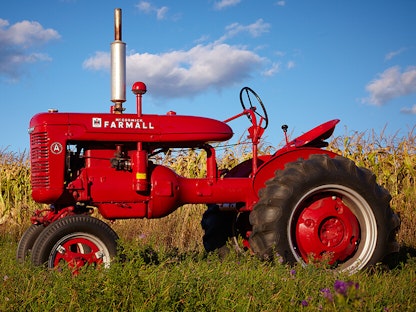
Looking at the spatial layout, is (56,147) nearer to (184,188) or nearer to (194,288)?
(184,188)

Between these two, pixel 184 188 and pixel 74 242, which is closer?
pixel 74 242

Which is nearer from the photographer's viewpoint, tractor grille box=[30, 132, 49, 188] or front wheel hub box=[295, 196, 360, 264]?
tractor grille box=[30, 132, 49, 188]

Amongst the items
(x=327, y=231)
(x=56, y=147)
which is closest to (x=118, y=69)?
(x=56, y=147)

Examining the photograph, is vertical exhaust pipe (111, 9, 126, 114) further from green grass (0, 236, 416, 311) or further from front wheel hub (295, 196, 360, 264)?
front wheel hub (295, 196, 360, 264)

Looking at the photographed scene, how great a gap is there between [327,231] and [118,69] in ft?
9.74

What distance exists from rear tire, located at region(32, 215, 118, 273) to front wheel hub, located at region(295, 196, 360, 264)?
1993 mm

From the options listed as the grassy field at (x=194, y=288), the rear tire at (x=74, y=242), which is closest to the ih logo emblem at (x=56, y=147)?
the rear tire at (x=74, y=242)

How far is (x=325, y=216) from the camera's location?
6008 mm

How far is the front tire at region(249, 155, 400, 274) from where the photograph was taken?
19.0ft

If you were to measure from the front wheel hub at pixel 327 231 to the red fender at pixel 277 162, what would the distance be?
1.93 feet

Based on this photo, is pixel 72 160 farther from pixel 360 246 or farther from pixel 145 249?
pixel 360 246

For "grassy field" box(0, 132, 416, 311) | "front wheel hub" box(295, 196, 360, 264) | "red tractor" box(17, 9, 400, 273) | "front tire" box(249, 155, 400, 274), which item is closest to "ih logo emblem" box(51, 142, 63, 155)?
"red tractor" box(17, 9, 400, 273)

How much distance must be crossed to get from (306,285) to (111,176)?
2458mm

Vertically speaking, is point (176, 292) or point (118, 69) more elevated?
point (118, 69)
